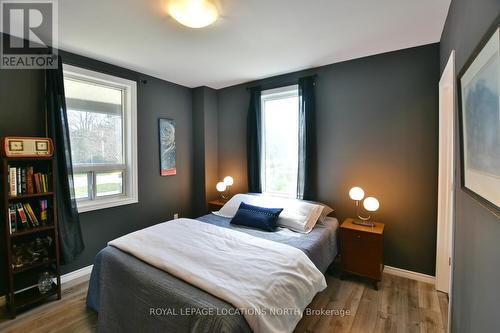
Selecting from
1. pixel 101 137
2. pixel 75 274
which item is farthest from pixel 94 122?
pixel 75 274

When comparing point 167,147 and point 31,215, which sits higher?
point 167,147

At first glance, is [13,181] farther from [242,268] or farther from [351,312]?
[351,312]

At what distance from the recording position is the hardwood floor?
74.6 inches

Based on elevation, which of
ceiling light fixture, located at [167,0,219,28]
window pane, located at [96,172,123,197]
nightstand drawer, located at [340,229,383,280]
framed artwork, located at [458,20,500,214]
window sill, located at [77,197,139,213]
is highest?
ceiling light fixture, located at [167,0,219,28]

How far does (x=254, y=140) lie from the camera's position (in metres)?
3.57

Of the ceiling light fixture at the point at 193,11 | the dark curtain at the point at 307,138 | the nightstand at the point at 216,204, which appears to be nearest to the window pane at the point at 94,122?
the nightstand at the point at 216,204

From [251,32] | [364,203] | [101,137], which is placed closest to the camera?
[251,32]

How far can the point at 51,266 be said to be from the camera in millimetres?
2418

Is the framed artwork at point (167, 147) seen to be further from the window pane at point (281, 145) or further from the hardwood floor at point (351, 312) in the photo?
the hardwood floor at point (351, 312)

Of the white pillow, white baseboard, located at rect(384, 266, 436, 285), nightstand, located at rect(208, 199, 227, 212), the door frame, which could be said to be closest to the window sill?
nightstand, located at rect(208, 199, 227, 212)

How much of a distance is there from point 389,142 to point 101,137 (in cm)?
344

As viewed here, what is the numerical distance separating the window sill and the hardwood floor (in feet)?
2.71

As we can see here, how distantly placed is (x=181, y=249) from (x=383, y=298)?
1965 millimetres

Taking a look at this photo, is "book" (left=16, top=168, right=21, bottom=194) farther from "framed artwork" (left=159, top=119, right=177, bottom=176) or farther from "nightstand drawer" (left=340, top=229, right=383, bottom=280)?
"nightstand drawer" (left=340, top=229, right=383, bottom=280)
